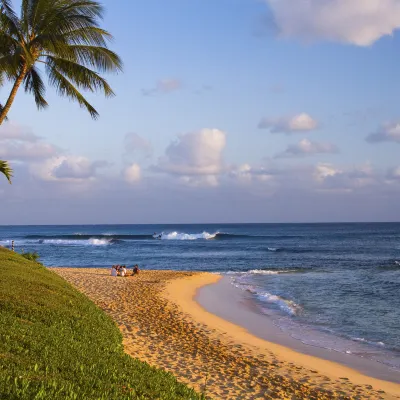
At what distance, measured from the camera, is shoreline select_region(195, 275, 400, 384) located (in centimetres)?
1141

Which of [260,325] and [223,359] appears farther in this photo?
[260,325]

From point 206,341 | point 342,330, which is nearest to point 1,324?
point 206,341

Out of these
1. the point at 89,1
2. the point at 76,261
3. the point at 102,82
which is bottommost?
the point at 76,261

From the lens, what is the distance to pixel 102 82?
1560 cm

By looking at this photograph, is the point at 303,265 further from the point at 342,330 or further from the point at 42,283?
the point at 42,283

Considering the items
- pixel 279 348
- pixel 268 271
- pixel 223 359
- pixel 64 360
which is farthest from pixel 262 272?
pixel 64 360

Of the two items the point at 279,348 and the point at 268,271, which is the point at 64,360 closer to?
the point at 279,348

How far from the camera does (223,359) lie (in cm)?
1096

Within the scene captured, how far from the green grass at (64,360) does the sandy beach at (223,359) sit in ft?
6.48

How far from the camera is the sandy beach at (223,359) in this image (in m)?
9.04

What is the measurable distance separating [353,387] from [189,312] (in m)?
8.73

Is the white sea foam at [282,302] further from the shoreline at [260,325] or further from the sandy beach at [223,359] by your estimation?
the sandy beach at [223,359]

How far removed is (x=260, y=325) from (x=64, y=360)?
11.5m

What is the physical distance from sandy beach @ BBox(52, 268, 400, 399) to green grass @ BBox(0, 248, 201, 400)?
6.48ft
